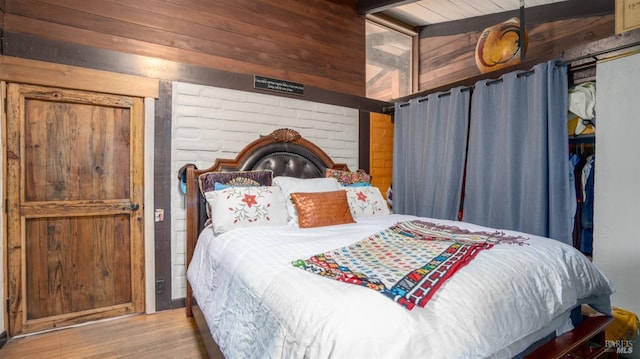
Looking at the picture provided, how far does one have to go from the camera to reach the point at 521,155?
8.05 feet

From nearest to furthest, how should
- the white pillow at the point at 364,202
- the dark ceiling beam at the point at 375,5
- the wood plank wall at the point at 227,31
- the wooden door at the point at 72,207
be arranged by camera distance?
the wooden door at the point at 72,207 < the wood plank wall at the point at 227,31 < the white pillow at the point at 364,202 < the dark ceiling beam at the point at 375,5

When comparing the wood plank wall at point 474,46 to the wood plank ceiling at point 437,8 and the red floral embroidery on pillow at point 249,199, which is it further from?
the red floral embroidery on pillow at point 249,199

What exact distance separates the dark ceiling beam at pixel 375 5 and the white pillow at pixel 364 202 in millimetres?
1933

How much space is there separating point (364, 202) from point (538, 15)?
256 cm

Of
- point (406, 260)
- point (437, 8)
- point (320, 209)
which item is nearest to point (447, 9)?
point (437, 8)

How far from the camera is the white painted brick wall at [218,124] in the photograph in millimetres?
2424

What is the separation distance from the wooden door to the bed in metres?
0.46

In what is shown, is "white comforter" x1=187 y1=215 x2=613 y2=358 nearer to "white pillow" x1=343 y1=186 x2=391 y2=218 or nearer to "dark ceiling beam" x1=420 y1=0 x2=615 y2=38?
"white pillow" x1=343 y1=186 x2=391 y2=218

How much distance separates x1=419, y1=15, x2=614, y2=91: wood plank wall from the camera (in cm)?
249

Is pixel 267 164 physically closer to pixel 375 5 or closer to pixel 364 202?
pixel 364 202

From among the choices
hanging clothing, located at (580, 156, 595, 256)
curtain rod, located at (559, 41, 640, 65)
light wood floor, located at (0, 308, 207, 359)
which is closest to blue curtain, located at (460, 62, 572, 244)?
curtain rod, located at (559, 41, 640, 65)

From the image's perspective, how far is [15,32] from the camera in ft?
6.40

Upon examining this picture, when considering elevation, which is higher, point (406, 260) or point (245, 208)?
point (245, 208)

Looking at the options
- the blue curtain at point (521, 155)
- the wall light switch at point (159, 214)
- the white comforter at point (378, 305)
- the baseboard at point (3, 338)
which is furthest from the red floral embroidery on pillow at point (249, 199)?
the blue curtain at point (521, 155)
